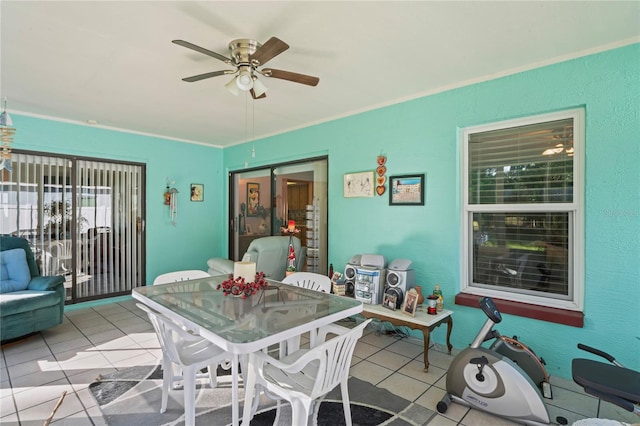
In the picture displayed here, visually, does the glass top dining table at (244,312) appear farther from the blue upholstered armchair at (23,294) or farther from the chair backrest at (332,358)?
the blue upholstered armchair at (23,294)

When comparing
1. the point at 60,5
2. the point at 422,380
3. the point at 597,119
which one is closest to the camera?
the point at 60,5

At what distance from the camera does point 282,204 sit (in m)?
4.96

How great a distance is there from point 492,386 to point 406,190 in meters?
1.92

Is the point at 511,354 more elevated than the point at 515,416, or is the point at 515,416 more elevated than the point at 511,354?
the point at 511,354

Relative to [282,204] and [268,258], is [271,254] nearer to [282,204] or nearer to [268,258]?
[268,258]

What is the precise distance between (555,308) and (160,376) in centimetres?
325

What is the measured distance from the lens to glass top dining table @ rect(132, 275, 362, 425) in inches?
61.6

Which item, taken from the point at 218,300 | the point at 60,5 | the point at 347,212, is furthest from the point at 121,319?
the point at 60,5

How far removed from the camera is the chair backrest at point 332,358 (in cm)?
153

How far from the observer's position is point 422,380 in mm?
2561

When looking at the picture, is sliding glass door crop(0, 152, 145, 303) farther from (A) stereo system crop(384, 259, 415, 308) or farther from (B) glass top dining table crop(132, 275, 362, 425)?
(A) stereo system crop(384, 259, 415, 308)

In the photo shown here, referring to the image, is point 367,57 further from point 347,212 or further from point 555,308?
point 555,308

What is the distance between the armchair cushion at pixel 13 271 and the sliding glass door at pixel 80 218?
1.99 feet

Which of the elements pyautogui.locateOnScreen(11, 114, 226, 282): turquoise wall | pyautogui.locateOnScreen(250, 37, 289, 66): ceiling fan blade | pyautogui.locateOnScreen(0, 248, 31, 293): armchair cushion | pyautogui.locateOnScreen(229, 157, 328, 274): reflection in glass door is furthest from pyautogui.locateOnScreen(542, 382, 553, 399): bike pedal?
pyautogui.locateOnScreen(0, 248, 31, 293): armchair cushion
